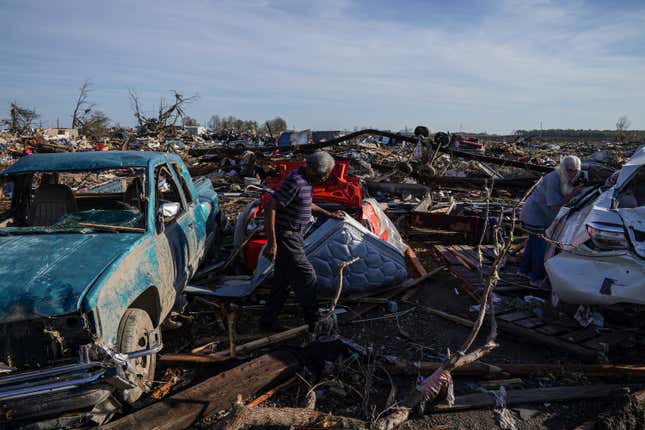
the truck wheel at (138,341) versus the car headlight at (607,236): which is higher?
the car headlight at (607,236)

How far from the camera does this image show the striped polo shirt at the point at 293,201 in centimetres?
382

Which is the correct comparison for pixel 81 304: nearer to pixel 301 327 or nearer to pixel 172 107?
pixel 301 327

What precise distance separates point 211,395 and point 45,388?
1.08 m

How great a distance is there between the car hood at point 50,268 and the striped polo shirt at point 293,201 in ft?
4.09

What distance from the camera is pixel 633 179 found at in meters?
4.66

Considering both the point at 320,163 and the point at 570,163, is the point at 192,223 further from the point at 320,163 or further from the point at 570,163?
the point at 570,163

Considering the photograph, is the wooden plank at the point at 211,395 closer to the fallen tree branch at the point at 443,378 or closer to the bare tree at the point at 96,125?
the fallen tree branch at the point at 443,378

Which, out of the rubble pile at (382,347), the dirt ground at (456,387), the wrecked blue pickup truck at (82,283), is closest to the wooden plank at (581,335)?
the rubble pile at (382,347)

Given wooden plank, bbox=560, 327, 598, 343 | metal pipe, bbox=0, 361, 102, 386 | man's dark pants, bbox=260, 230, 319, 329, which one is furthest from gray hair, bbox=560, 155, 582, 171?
metal pipe, bbox=0, 361, 102, 386

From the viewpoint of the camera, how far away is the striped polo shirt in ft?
12.5

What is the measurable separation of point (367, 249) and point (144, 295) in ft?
8.45

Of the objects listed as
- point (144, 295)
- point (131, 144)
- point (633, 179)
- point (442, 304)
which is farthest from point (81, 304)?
point (131, 144)

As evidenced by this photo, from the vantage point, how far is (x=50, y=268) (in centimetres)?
290

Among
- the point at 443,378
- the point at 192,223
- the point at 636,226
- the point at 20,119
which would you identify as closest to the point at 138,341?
the point at 192,223
